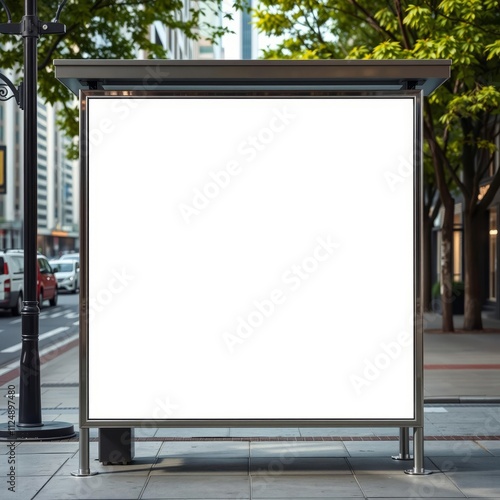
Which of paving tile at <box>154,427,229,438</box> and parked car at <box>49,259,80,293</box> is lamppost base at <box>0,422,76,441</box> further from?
parked car at <box>49,259,80,293</box>

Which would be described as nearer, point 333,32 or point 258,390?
point 258,390

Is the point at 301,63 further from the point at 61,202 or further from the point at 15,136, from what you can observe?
the point at 61,202

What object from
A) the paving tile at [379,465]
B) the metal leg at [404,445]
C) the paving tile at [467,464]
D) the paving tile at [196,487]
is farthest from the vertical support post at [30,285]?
the paving tile at [467,464]

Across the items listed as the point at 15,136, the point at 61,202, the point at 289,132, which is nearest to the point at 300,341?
the point at 289,132

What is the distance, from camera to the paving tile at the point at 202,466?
805 cm

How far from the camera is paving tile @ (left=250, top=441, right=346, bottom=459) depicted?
28.9 feet

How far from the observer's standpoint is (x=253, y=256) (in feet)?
25.8

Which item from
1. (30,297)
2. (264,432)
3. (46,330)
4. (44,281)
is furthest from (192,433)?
(44,281)

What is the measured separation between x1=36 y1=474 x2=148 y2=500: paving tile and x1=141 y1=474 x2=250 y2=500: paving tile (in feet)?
0.34

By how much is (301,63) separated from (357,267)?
1567 mm

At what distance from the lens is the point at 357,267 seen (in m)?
7.86

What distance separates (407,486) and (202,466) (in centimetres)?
170

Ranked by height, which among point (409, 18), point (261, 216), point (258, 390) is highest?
point (409, 18)

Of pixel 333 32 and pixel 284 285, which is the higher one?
pixel 333 32
